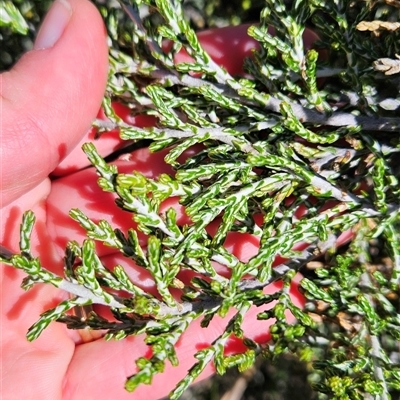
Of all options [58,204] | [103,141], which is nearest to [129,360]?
[58,204]

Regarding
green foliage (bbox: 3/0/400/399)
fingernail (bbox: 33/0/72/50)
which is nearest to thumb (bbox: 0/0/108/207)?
fingernail (bbox: 33/0/72/50)

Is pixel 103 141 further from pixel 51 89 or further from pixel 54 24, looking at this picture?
pixel 54 24

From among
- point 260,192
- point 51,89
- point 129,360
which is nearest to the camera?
point 260,192

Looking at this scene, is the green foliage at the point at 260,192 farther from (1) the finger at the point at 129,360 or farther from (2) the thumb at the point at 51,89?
(1) the finger at the point at 129,360

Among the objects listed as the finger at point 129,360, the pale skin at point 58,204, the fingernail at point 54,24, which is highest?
the fingernail at point 54,24

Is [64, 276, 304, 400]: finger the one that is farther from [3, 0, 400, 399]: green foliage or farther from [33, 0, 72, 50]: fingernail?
[33, 0, 72, 50]: fingernail

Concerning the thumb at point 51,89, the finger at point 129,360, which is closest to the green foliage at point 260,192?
the thumb at point 51,89

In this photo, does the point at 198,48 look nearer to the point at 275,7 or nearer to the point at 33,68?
the point at 275,7
